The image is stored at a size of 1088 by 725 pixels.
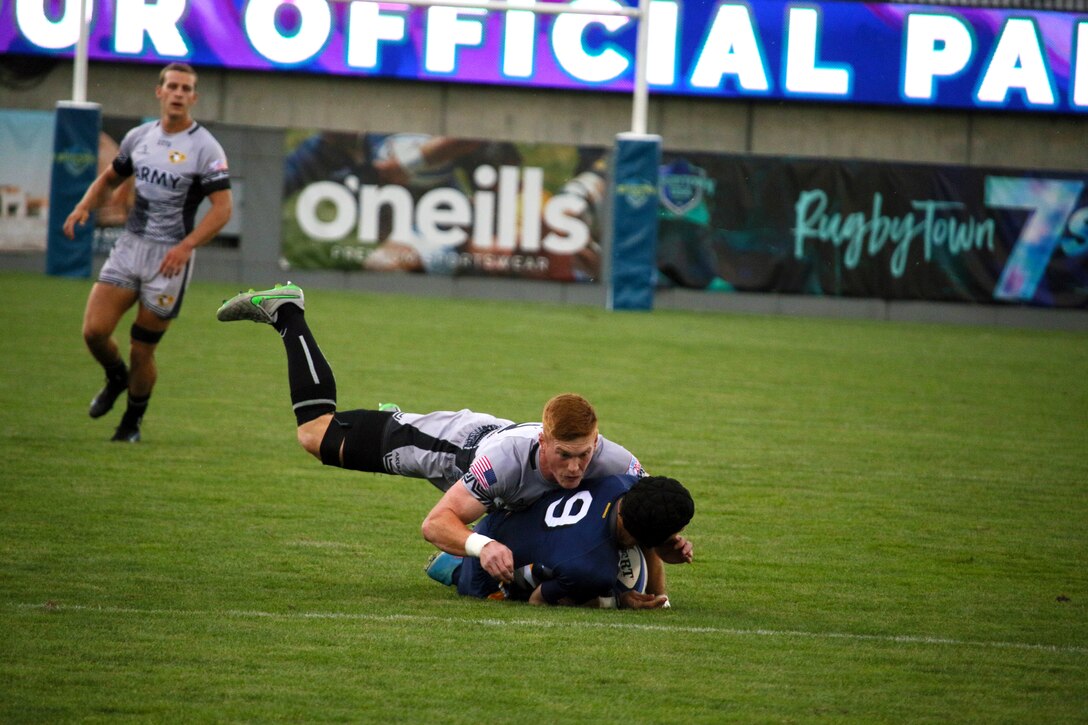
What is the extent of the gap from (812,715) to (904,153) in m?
22.2

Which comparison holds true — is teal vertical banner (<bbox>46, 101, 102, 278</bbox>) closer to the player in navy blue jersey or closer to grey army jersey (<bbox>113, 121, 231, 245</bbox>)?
grey army jersey (<bbox>113, 121, 231, 245</bbox>)

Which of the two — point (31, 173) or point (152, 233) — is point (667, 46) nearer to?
point (31, 173)

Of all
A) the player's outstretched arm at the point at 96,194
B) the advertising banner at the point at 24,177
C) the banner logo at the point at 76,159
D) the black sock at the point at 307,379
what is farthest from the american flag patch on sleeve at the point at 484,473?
the advertising banner at the point at 24,177

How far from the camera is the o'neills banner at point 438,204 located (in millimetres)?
22953

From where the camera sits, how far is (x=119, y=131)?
22.7 meters

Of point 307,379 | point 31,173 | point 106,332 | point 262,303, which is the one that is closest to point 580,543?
point 307,379

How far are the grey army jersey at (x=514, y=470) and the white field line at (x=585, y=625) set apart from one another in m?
0.51

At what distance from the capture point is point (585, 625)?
5.12m

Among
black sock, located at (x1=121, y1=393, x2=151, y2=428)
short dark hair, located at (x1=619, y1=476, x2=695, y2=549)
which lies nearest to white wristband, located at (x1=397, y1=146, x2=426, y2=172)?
black sock, located at (x1=121, y1=393, x2=151, y2=428)

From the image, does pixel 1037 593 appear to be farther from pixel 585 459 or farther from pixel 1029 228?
pixel 1029 228

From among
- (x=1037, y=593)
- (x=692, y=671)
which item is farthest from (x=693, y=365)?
(x=692, y=671)

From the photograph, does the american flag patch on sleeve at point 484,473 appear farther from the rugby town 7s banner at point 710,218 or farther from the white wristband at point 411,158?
the white wristband at point 411,158

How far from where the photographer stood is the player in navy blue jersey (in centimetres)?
527

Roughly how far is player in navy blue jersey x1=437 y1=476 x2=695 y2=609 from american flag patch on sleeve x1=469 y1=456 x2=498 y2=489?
0.96ft
